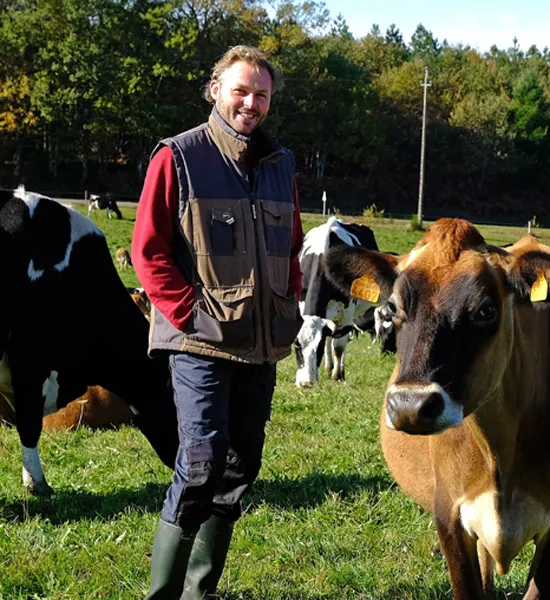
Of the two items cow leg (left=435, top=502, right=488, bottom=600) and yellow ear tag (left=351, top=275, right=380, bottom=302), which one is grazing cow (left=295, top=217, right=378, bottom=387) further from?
cow leg (left=435, top=502, right=488, bottom=600)

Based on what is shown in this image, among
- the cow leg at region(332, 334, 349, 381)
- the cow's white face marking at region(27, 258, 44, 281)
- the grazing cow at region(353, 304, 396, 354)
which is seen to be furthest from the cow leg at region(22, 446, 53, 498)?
the grazing cow at region(353, 304, 396, 354)

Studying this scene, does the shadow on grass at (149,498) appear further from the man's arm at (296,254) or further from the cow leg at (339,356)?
the cow leg at (339,356)

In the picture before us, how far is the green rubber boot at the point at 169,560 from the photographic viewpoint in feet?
11.1

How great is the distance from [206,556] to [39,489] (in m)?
2.24

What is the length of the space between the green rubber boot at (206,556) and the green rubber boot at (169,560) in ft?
0.53

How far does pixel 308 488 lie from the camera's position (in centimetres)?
546

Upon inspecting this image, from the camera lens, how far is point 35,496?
212 inches

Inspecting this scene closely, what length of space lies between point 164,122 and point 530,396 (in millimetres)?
51971

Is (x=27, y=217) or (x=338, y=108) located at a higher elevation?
(x=338, y=108)

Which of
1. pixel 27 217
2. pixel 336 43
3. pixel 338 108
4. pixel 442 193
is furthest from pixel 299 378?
pixel 336 43

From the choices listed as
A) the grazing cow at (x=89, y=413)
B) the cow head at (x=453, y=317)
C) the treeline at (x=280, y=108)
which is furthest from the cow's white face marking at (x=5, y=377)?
the treeline at (x=280, y=108)

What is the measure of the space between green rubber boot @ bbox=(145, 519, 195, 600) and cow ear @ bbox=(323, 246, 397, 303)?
131 cm

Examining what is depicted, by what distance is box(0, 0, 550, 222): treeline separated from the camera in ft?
172

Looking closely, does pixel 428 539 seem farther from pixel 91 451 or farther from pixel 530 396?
pixel 91 451
